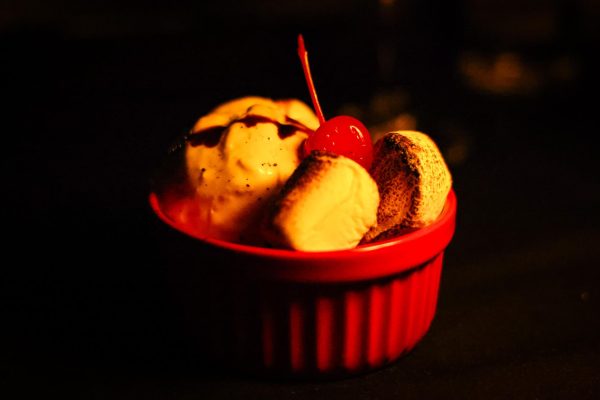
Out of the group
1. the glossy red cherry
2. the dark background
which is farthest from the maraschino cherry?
the dark background

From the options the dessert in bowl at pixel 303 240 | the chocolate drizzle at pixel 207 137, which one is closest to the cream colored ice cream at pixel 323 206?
the dessert in bowl at pixel 303 240

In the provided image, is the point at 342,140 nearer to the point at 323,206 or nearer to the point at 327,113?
the point at 323,206

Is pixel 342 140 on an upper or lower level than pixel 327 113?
upper

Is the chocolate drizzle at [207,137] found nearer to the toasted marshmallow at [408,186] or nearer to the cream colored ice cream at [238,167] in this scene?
the cream colored ice cream at [238,167]

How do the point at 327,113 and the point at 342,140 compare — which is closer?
the point at 342,140

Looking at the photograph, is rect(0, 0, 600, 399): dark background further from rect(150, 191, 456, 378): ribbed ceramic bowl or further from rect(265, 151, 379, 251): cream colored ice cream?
rect(265, 151, 379, 251): cream colored ice cream

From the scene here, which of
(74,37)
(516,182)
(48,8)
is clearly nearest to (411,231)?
(516,182)

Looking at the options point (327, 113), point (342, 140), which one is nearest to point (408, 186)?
point (342, 140)
